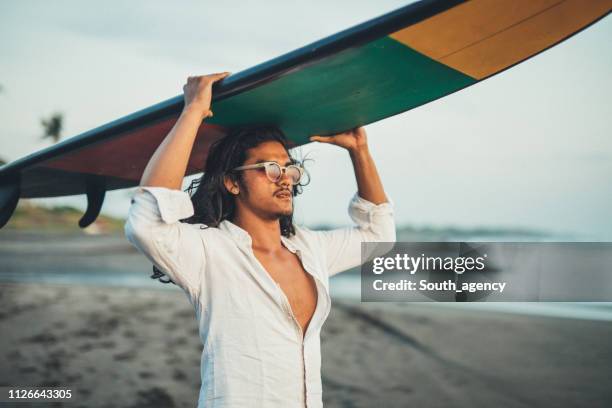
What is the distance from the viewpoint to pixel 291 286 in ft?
7.20

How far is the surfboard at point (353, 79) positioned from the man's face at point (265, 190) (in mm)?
191

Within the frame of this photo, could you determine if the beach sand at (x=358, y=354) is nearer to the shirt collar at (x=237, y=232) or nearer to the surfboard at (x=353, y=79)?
the surfboard at (x=353, y=79)

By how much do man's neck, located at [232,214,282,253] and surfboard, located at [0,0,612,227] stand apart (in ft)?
1.41

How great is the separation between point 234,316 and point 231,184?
61 cm

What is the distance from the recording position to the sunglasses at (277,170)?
7.30 ft

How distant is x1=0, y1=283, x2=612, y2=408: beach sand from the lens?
466 cm

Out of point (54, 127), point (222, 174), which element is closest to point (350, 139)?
point (222, 174)

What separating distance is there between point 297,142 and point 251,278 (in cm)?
99

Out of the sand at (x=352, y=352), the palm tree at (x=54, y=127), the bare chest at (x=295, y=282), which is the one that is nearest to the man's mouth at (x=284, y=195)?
the bare chest at (x=295, y=282)

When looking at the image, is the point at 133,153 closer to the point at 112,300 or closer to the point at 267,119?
the point at 267,119

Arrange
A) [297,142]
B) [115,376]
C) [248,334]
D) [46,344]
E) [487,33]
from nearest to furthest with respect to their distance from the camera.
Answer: [248,334] < [487,33] < [297,142] < [115,376] < [46,344]

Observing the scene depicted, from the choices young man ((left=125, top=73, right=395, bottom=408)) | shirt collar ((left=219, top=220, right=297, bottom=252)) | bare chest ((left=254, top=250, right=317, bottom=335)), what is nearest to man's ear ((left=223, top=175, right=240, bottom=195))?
young man ((left=125, top=73, right=395, bottom=408))

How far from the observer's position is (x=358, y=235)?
256cm

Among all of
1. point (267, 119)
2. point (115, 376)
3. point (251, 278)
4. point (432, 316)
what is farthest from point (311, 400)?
point (432, 316)
